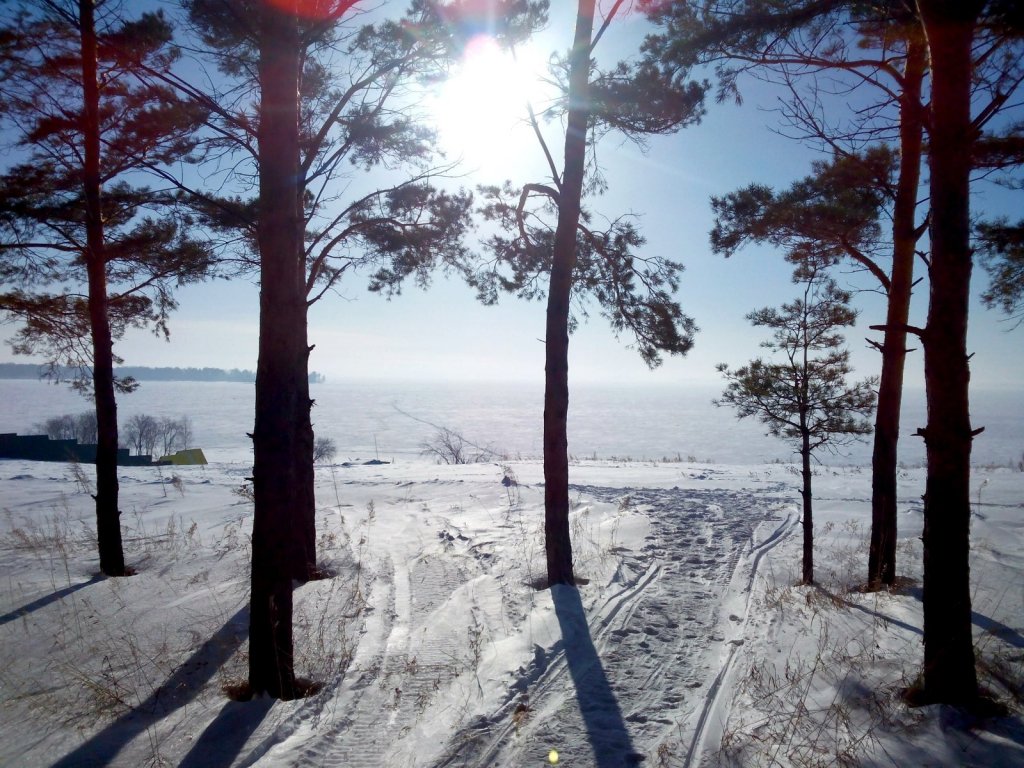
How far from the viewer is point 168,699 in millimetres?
4238

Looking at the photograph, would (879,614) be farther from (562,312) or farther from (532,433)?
(532,433)

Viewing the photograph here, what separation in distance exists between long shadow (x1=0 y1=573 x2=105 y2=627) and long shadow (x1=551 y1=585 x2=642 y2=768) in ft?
18.2

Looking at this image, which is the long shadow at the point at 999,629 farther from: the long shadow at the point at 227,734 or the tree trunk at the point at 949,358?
the long shadow at the point at 227,734

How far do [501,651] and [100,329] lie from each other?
684 centimetres

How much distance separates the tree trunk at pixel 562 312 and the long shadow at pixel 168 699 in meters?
3.37

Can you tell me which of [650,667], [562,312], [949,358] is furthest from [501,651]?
[949,358]

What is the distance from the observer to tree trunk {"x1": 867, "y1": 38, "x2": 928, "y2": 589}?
6949 mm

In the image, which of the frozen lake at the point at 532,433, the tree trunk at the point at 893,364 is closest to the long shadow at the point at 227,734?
the tree trunk at the point at 893,364

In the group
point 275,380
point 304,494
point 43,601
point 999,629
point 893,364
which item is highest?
point 893,364

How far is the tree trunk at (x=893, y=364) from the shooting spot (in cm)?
695

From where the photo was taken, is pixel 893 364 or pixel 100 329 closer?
pixel 893 364

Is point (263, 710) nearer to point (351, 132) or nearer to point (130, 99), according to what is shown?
point (351, 132)

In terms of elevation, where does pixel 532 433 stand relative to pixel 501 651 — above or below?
below

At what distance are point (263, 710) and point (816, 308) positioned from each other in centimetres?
789
